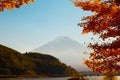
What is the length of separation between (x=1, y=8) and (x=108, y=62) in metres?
7.00

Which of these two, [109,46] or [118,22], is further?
[109,46]

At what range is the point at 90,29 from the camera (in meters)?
17.7

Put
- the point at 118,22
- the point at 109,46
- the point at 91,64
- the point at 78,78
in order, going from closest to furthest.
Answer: the point at 118,22
the point at 109,46
the point at 91,64
the point at 78,78

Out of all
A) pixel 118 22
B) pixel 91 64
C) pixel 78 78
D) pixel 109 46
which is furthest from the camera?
pixel 78 78

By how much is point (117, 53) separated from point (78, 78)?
67.6 metres

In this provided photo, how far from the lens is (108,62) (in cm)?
1753

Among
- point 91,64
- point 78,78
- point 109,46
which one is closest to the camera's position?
point 109,46

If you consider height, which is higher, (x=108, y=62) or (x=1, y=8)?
(x=1, y=8)

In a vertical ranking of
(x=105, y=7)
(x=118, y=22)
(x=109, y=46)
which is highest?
(x=105, y=7)

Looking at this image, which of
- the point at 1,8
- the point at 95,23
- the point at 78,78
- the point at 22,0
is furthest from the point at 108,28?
the point at 78,78

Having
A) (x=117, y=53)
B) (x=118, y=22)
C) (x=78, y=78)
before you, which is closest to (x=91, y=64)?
(x=117, y=53)

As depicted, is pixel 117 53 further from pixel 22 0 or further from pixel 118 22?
pixel 22 0

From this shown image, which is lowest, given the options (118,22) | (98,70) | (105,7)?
(98,70)

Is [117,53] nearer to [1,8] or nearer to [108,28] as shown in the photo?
[108,28]
